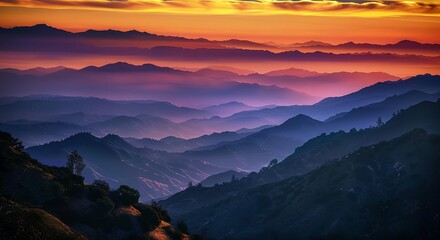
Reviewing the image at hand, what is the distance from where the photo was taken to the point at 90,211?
158m

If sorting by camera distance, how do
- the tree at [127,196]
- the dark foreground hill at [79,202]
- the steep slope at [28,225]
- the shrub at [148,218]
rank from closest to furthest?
the steep slope at [28,225] < the dark foreground hill at [79,202] < the shrub at [148,218] < the tree at [127,196]

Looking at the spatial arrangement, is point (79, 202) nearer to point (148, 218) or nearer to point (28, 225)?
point (148, 218)

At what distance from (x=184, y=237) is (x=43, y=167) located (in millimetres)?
46987

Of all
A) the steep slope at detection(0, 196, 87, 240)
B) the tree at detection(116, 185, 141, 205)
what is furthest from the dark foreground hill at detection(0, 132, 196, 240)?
the steep slope at detection(0, 196, 87, 240)

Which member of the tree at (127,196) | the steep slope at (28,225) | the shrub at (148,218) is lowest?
the shrub at (148,218)

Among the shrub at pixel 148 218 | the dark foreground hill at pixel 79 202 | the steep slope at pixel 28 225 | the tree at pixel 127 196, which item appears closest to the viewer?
the steep slope at pixel 28 225

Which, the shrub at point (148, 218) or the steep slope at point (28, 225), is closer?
the steep slope at point (28, 225)

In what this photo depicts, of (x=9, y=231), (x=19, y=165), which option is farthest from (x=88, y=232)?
(x=9, y=231)

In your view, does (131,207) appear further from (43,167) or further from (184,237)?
(43,167)

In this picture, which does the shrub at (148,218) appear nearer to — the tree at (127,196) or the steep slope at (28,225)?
the tree at (127,196)

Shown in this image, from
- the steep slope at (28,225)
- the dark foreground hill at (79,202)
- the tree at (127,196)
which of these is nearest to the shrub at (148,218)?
the dark foreground hill at (79,202)

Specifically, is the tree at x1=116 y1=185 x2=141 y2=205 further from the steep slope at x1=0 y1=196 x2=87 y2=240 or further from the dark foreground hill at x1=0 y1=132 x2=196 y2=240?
the steep slope at x1=0 y1=196 x2=87 y2=240

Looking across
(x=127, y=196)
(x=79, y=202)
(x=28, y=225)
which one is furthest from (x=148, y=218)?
(x=28, y=225)

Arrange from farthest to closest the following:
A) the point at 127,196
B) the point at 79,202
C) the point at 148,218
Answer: the point at 127,196 → the point at 148,218 → the point at 79,202
